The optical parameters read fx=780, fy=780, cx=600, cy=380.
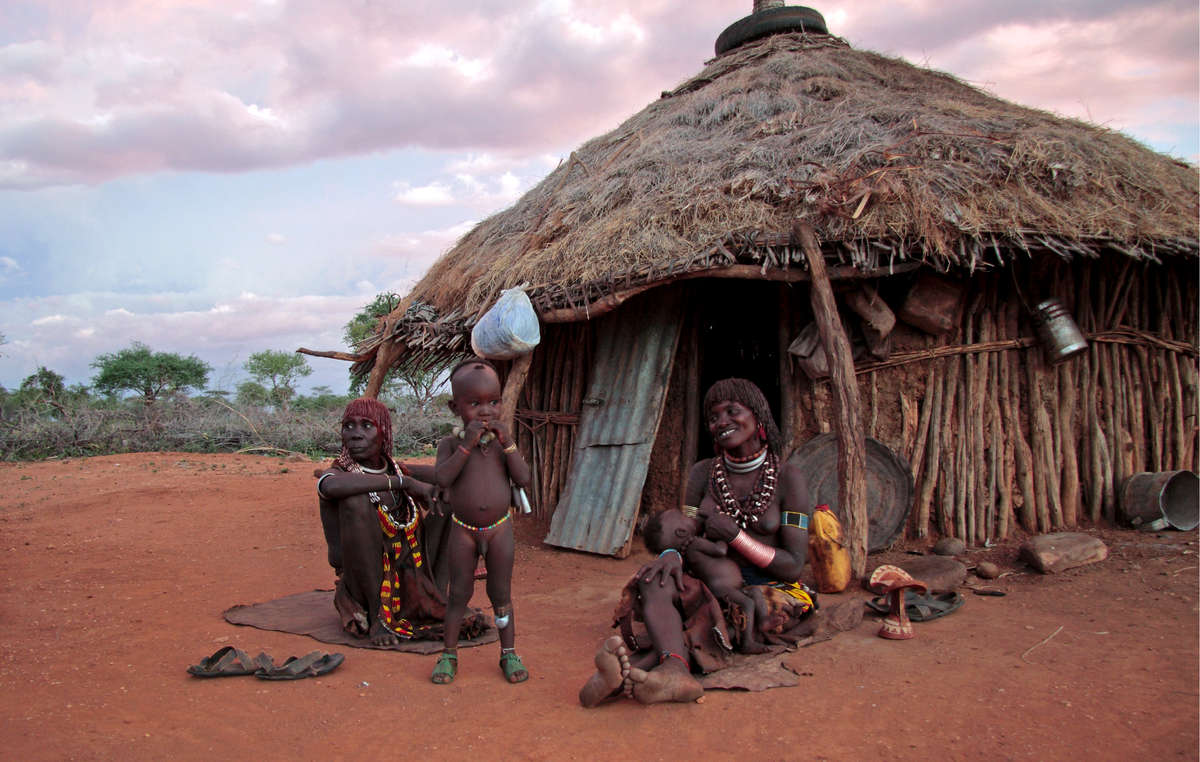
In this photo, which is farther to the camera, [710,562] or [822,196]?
[822,196]

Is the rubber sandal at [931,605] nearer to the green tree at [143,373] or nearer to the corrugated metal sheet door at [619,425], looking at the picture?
A: the corrugated metal sheet door at [619,425]

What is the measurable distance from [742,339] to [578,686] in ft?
18.0

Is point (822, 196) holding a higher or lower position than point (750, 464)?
higher

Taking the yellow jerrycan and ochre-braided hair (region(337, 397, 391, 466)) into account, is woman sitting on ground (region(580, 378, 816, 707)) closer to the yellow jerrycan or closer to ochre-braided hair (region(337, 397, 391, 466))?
the yellow jerrycan

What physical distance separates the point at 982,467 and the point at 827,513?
198 cm

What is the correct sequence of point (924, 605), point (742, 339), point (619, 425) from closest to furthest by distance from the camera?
point (924, 605) < point (619, 425) < point (742, 339)

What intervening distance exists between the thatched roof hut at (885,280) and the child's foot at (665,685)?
114 inches

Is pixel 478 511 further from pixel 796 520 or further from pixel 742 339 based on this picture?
pixel 742 339

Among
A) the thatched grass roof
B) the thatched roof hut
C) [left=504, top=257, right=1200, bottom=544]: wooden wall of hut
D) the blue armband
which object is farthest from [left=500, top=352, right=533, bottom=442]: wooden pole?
the blue armband

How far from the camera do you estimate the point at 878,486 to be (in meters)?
5.51

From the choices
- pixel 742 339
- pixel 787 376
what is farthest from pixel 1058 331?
pixel 742 339

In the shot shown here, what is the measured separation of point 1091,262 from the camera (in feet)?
19.5

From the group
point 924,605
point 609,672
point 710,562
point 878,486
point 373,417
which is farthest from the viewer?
point 878,486

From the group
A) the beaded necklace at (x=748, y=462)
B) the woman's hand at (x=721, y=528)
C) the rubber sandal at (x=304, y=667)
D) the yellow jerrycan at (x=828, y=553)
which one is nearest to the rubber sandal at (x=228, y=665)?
the rubber sandal at (x=304, y=667)
